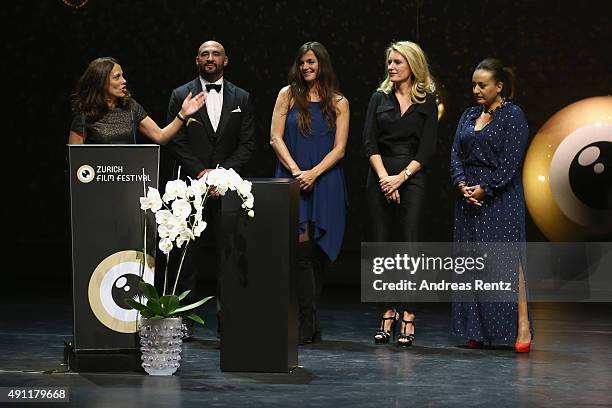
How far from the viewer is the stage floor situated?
13.6 ft

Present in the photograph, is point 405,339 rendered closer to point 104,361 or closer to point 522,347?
point 522,347

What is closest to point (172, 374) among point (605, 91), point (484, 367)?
point (484, 367)

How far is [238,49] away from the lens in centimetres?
830

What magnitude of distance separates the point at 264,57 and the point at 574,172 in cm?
243

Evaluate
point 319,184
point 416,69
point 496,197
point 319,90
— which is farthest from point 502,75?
point 319,184

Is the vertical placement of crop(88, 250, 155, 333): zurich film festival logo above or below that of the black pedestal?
above

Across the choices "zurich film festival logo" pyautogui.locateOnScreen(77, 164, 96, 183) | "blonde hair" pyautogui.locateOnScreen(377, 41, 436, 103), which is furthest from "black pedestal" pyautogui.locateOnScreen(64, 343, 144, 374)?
"blonde hair" pyautogui.locateOnScreen(377, 41, 436, 103)

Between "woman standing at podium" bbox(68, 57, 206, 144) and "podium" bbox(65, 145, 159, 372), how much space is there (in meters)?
0.40

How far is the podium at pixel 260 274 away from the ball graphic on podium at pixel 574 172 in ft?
12.7

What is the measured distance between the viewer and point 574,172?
8.12 m

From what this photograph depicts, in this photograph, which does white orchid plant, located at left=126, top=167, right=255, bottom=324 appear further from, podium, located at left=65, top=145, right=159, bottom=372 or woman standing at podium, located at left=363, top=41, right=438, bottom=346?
woman standing at podium, located at left=363, top=41, right=438, bottom=346

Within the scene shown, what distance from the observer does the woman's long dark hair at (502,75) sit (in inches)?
211

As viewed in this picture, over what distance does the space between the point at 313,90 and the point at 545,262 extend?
122 inches

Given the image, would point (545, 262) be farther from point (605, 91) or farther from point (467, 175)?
point (467, 175)
